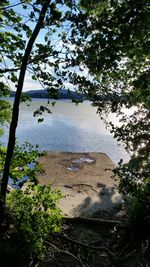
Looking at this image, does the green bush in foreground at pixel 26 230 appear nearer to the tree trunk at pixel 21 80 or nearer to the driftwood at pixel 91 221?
the tree trunk at pixel 21 80

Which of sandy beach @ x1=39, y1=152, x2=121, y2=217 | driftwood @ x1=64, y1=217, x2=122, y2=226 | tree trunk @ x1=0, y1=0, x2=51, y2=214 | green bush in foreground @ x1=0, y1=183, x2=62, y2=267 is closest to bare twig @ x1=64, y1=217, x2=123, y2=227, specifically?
driftwood @ x1=64, y1=217, x2=122, y2=226

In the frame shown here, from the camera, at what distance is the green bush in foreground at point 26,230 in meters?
8.26

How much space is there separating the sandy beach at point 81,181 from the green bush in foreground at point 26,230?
1.71m

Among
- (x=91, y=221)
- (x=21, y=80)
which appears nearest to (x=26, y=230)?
(x=21, y=80)

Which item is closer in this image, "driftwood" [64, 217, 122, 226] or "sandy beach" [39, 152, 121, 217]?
"driftwood" [64, 217, 122, 226]

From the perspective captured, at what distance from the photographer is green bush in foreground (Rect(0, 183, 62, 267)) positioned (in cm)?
826

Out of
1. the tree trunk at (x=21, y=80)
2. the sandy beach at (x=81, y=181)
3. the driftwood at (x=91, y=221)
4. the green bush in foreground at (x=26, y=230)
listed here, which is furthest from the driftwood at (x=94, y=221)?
the tree trunk at (x=21, y=80)

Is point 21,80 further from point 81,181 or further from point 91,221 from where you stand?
point 81,181

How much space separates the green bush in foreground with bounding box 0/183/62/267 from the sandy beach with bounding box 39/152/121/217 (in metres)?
1.71

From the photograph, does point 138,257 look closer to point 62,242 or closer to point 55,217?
point 62,242

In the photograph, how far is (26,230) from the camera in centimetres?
834

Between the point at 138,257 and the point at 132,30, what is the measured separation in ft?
23.9

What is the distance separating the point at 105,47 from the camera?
224 inches

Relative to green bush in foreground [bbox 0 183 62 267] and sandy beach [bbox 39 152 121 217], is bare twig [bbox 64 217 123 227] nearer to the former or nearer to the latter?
sandy beach [bbox 39 152 121 217]
